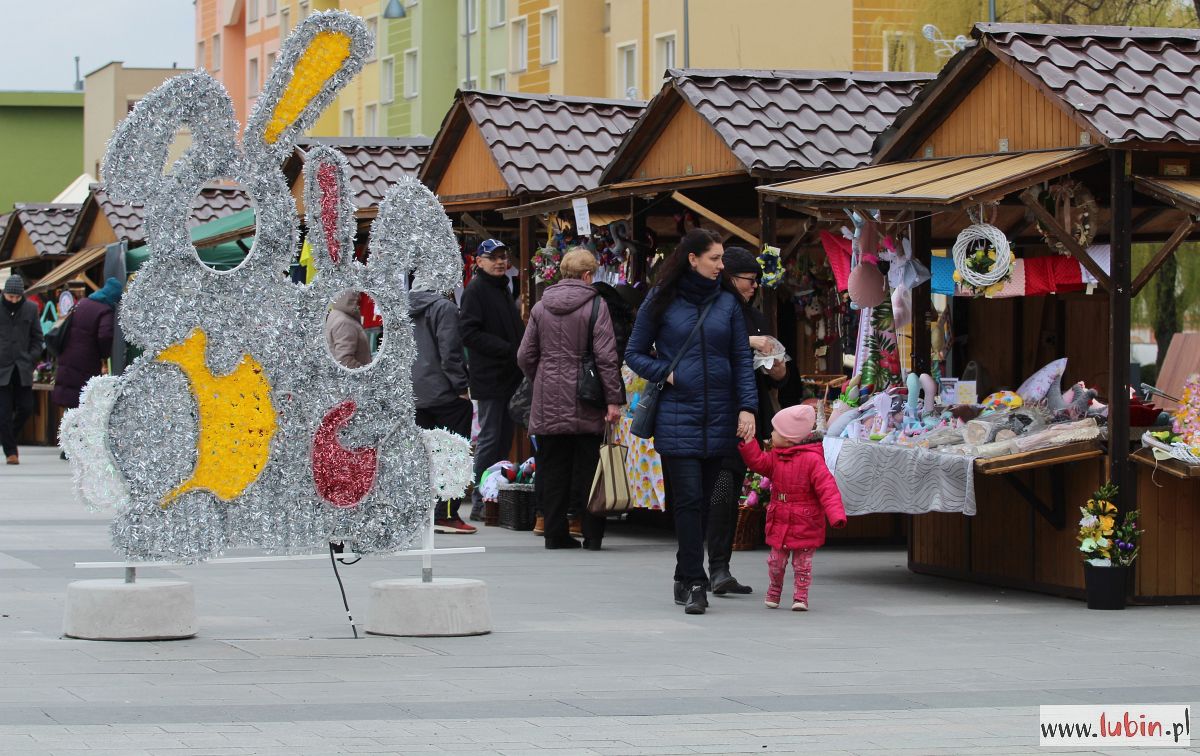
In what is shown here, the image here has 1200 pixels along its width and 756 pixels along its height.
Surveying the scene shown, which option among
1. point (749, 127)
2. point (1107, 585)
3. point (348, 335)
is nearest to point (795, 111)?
point (749, 127)

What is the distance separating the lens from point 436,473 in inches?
390

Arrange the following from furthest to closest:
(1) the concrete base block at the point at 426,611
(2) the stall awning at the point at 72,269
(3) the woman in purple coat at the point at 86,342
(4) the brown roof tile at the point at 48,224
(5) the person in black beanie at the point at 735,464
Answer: (4) the brown roof tile at the point at 48,224, (2) the stall awning at the point at 72,269, (3) the woman in purple coat at the point at 86,342, (5) the person in black beanie at the point at 735,464, (1) the concrete base block at the point at 426,611

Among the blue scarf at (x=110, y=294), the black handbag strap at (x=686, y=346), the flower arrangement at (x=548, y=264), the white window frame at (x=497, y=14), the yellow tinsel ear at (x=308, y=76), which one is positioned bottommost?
the black handbag strap at (x=686, y=346)

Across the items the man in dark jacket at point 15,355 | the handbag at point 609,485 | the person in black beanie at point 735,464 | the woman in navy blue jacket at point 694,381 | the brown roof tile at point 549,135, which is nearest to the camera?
the woman in navy blue jacket at point 694,381

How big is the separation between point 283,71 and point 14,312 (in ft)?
47.4

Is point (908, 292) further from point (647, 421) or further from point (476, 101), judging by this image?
point (476, 101)

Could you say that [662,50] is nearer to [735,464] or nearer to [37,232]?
[37,232]

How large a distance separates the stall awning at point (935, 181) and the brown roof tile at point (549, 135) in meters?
4.45

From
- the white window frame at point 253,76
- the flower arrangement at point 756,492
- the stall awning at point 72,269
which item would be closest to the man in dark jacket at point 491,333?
the flower arrangement at point 756,492

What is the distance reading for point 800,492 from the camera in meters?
10.8

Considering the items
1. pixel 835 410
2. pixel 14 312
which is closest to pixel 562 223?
pixel 835 410

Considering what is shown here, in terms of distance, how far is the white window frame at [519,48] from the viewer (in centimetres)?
5391

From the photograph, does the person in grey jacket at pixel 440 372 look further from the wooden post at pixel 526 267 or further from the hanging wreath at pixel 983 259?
the hanging wreath at pixel 983 259

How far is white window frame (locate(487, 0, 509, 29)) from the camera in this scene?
55.5 meters
